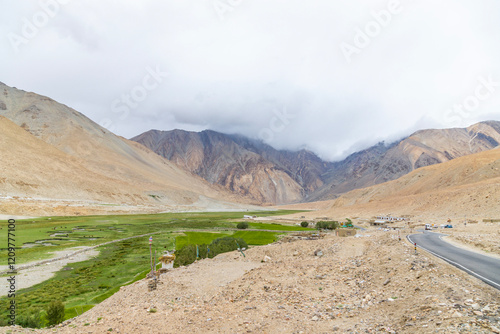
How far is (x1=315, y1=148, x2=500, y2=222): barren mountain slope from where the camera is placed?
214 ft

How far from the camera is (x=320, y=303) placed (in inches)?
529

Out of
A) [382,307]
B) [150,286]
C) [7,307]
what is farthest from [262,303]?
[7,307]

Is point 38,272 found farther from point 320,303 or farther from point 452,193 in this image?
point 452,193

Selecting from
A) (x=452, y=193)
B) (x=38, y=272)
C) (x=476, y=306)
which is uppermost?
(x=452, y=193)

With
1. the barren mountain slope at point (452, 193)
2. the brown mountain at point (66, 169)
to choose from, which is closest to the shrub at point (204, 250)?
the barren mountain slope at point (452, 193)

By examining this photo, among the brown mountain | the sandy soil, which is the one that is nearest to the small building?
the sandy soil

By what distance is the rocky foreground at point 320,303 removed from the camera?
964 cm

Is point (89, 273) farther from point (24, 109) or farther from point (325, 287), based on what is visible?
point (24, 109)

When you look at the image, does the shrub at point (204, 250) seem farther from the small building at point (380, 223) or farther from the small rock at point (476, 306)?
the small building at point (380, 223)

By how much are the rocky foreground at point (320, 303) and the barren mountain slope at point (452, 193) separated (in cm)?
5626

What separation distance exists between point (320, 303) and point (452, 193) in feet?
270

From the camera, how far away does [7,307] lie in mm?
18266

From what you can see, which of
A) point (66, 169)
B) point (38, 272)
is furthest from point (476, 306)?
point (66, 169)

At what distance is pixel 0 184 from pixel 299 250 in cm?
11191
